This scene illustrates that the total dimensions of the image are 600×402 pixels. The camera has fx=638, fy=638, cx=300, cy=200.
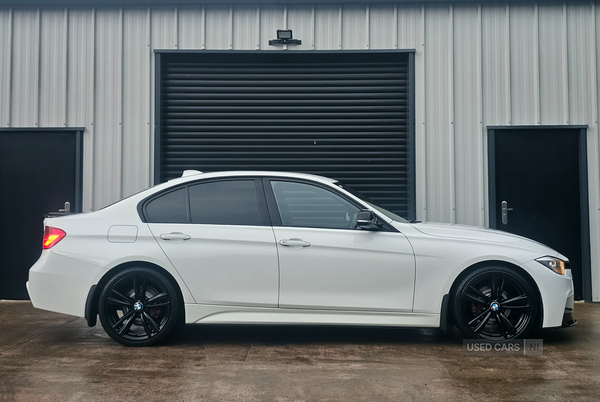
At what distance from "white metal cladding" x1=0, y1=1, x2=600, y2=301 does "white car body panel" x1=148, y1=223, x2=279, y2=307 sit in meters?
3.37

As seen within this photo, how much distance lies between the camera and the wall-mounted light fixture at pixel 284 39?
345 inches

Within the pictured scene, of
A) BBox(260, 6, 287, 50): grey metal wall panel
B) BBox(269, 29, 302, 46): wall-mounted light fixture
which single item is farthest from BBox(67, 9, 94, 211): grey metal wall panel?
BBox(269, 29, 302, 46): wall-mounted light fixture

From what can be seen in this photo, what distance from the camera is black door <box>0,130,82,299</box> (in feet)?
28.6

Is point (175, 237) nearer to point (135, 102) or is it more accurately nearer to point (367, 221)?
point (367, 221)

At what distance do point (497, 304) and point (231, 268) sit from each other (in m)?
2.38

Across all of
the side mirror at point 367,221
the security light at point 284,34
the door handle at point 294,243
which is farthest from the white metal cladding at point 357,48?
the door handle at point 294,243

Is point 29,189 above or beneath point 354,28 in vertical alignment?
beneath

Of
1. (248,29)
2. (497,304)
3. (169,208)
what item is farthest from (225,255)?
(248,29)

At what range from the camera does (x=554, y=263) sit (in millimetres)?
5688

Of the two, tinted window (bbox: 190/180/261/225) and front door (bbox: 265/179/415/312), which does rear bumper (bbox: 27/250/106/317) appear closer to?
tinted window (bbox: 190/180/261/225)

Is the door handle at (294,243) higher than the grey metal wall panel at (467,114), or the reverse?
the grey metal wall panel at (467,114)

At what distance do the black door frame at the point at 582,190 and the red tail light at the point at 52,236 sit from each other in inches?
215

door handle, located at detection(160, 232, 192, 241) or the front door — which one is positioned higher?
door handle, located at detection(160, 232, 192, 241)

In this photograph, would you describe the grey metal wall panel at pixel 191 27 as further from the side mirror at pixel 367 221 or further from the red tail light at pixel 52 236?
the side mirror at pixel 367 221
